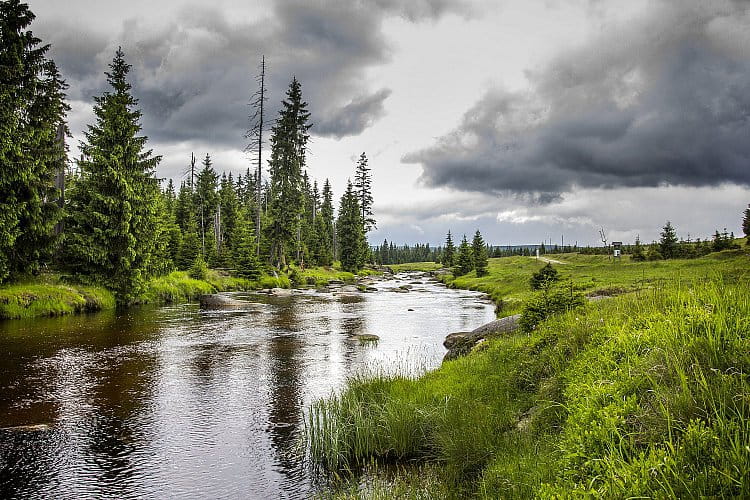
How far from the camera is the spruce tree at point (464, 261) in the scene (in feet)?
216

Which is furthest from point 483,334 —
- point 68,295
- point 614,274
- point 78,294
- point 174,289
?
point 174,289

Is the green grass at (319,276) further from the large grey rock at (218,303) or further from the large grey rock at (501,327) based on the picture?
the large grey rock at (501,327)

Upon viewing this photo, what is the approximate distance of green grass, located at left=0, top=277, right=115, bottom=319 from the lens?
22.0 meters

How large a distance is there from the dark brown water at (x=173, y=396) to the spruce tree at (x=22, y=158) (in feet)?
17.1

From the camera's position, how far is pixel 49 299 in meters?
23.7

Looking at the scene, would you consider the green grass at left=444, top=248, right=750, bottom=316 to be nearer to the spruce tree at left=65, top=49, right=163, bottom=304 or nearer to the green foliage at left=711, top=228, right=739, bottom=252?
the green foliage at left=711, top=228, right=739, bottom=252

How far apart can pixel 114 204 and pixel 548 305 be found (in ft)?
87.6

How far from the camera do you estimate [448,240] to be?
100188mm

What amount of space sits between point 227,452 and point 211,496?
1.47 metres

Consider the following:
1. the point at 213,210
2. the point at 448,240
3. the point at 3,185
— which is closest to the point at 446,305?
the point at 3,185

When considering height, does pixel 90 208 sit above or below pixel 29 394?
above

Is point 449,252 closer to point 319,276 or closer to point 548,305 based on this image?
point 319,276

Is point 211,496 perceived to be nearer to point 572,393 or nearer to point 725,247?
point 572,393

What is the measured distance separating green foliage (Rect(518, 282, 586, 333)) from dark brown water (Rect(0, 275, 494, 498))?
3.07m
